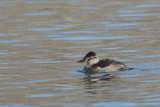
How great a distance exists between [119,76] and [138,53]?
3.60 m

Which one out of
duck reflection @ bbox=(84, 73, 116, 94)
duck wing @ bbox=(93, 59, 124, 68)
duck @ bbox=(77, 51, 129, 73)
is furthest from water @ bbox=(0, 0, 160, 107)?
duck wing @ bbox=(93, 59, 124, 68)

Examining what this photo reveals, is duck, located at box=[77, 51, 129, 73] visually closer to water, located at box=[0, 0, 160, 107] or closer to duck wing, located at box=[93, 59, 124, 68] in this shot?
duck wing, located at box=[93, 59, 124, 68]

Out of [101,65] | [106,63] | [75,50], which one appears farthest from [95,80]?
[75,50]

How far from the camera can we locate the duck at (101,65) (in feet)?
55.2

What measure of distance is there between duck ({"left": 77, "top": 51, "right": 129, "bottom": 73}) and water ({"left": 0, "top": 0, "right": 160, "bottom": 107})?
243 millimetres

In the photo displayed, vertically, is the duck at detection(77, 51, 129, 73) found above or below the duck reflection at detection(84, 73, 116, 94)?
above

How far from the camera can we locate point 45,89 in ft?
47.7

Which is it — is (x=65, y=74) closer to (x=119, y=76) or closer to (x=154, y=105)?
(x=119, y=76)

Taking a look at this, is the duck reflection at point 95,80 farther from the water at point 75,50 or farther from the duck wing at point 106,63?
the duck wing at point 106,63

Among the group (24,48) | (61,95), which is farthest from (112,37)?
(61,95)

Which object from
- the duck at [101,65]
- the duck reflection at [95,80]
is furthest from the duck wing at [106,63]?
the duck reflection at [95,80]

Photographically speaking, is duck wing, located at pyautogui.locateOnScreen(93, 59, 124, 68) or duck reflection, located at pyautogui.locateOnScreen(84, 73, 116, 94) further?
duck wing, located at pyautogui.locateOnScreen(93, 59, 124, 68)

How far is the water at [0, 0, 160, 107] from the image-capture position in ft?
44.6

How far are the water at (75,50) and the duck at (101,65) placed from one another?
0.80 ft
